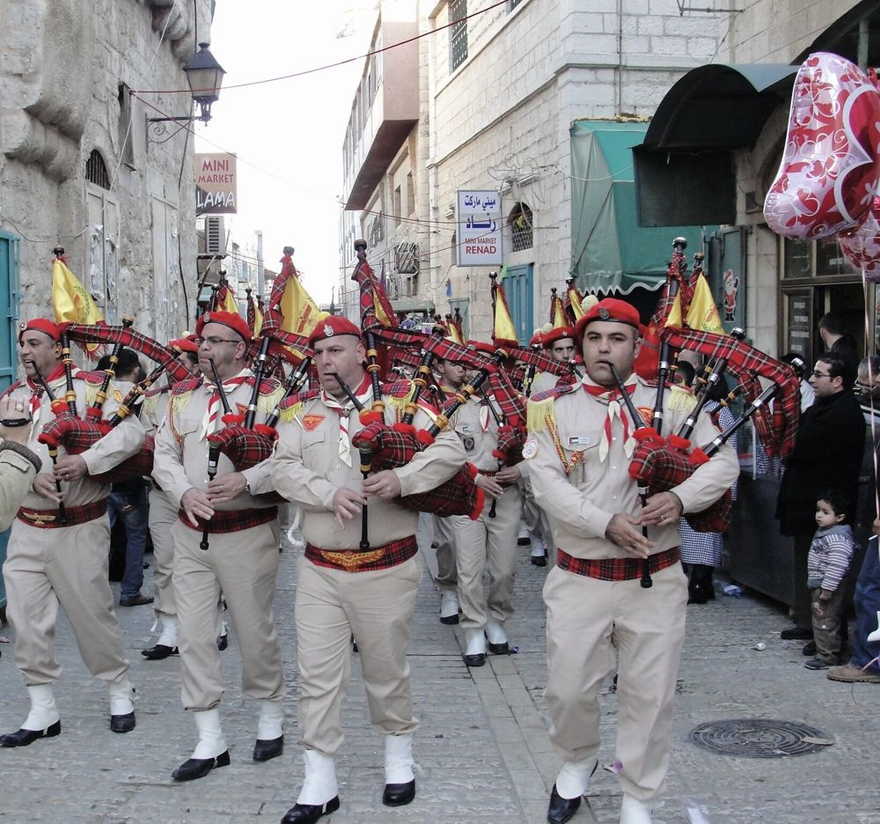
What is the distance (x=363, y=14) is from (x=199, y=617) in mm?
42285

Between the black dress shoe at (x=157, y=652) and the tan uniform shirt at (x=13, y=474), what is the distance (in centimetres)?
310

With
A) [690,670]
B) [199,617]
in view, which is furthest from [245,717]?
[690,670]

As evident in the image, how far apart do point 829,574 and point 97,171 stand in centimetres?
969

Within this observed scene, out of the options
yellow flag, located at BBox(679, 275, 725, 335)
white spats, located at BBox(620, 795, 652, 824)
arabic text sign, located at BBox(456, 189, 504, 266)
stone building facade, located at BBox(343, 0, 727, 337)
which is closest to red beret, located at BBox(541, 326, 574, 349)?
yellow flag, located at BBox(679, 275, 725, 335)

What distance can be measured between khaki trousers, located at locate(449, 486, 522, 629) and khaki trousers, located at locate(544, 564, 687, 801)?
2653mm

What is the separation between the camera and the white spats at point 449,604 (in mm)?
8289

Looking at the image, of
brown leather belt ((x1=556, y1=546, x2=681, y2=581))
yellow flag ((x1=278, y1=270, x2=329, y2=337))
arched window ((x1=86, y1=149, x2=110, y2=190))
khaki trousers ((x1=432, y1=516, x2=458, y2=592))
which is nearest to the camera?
brown leather belt ((x1=556, y1=546, x2=681, y2=581))

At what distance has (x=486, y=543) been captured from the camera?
7512 mm

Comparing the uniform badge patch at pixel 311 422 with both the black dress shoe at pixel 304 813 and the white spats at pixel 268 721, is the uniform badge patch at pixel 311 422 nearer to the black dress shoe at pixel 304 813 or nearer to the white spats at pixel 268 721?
the white spats at pixel 268 721

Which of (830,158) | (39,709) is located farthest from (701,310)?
(39,709)

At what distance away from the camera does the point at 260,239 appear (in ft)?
216

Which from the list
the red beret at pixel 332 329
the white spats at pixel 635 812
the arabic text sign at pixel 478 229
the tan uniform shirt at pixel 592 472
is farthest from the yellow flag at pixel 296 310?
the arabic text sign at pixel 478 229

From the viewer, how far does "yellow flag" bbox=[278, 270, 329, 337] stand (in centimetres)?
780

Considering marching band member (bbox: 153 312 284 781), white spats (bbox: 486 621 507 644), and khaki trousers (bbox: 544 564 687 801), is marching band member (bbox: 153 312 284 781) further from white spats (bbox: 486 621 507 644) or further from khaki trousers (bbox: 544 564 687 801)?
white spats (bbox: 486 621 507 644)
